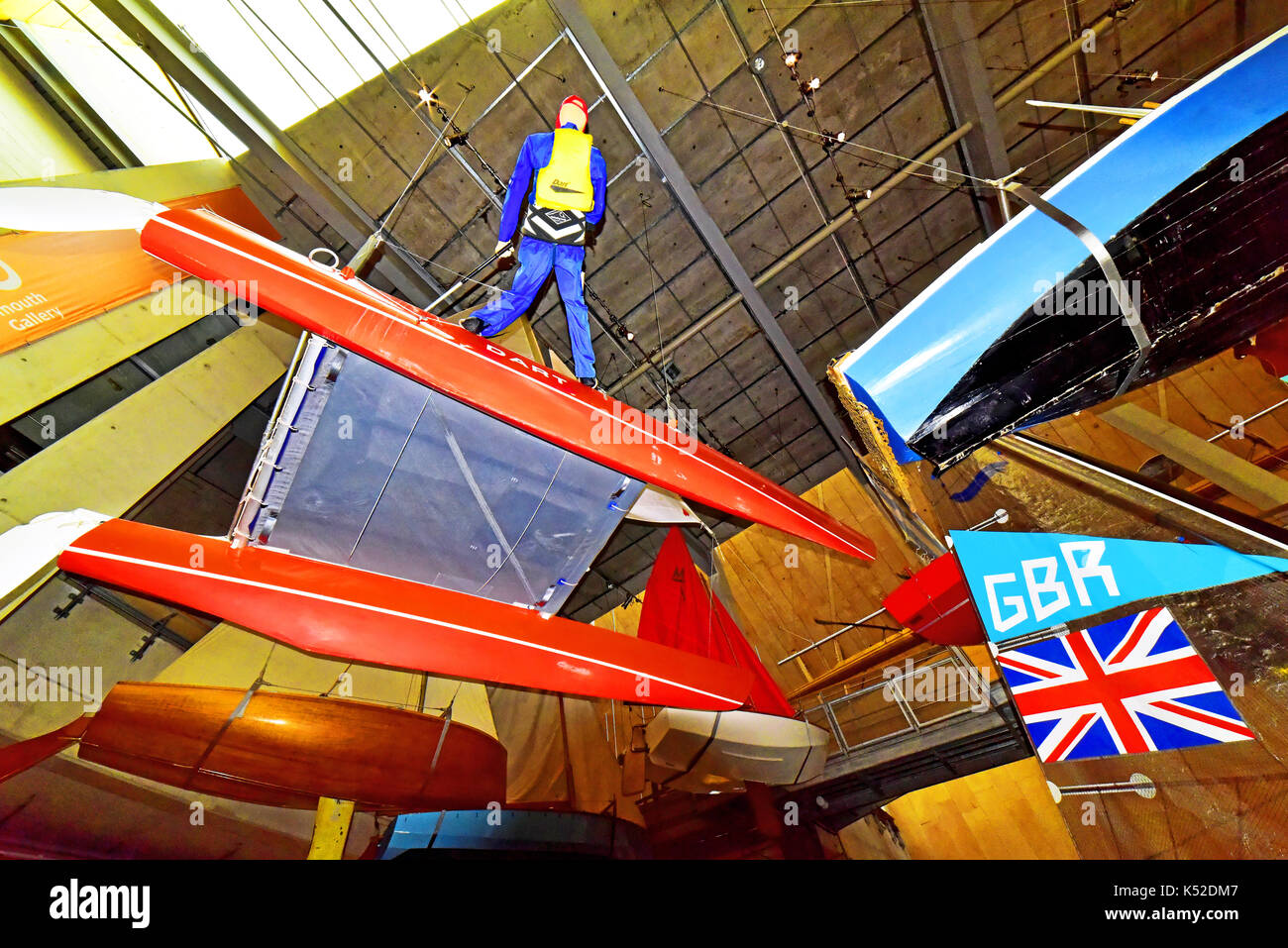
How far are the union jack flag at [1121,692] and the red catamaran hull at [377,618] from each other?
198 cm

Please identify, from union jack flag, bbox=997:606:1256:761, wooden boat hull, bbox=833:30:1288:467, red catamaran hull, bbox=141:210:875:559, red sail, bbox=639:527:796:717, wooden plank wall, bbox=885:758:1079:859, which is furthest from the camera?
wooden plank wall, bbox=885:758:1079:859

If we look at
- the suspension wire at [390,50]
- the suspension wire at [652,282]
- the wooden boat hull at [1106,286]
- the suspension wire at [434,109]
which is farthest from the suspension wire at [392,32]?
the wooden boat hull at [1106,286]

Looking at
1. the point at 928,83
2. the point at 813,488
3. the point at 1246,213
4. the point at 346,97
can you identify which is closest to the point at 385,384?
the point at 1246,213

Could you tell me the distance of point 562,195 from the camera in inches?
146

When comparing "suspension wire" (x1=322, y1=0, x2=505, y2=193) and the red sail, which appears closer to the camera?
"suspension wire" (x1=322, y1=0, x2=505, y2=193)

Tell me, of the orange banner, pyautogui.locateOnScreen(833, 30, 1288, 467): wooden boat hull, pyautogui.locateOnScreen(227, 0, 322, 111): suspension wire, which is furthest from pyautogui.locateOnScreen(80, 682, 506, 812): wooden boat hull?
pyautogui.locateOnScreen(227, 0, 322, 111): suspension wire

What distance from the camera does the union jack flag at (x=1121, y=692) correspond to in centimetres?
174

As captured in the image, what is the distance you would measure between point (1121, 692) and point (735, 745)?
128 inches

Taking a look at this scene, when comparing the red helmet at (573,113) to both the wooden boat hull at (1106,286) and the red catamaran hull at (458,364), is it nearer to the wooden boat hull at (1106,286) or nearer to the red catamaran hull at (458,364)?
the red catamaran hull at (458,364)

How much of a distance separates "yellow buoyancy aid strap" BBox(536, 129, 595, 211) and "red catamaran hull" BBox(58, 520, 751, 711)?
2.50 meters

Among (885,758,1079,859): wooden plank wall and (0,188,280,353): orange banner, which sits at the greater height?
(0,188,280,353): orange banner

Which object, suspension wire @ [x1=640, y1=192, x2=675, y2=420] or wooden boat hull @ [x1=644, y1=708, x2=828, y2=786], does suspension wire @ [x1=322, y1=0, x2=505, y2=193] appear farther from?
wooden boat hull @ [x1=644, y1=708, x2=828, y2=786]

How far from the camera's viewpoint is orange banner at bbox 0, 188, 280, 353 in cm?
352

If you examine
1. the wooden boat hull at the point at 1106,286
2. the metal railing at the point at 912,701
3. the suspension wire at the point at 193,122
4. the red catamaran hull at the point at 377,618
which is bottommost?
the metal railing at the point at 912,701
